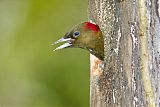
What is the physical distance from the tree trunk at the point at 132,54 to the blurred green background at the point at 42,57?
2.40m

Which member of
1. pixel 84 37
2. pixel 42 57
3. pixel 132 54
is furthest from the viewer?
pixel 42 57

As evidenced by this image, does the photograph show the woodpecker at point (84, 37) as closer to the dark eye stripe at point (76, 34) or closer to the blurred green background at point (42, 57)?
the dark eye stripe at point (76, 34)

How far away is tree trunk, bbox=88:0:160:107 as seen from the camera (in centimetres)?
303

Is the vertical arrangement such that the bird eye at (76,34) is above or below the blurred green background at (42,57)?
below

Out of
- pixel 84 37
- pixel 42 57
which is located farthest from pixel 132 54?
pixel 42 57

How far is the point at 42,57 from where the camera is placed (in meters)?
5.93

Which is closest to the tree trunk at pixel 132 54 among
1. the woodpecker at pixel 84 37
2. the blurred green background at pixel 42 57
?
the woodpecker at pixel 84 37

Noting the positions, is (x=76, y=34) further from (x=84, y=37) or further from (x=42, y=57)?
(x=42, y=57)

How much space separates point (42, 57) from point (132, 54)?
2908 mm

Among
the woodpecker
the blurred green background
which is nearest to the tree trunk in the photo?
the woodpecker

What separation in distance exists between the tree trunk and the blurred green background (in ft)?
7.87

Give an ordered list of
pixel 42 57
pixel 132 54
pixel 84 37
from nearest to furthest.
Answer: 1. pixel 132 54
2. pixel 84 37
3. pixel 42 57

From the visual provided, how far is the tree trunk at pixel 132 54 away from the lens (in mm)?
3033

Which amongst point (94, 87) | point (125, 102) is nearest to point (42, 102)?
point (94, 87)
